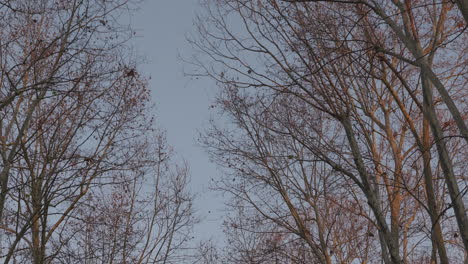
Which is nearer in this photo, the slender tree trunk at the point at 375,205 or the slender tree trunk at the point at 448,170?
the slender tree trunk at the point at 448,170

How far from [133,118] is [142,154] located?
34.9 inches

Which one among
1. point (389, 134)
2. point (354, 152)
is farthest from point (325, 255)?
point (354, 152)

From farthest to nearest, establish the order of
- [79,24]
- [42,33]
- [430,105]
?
[42,33]
[79,24]
[430,105]

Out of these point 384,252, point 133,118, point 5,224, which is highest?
point 133,118

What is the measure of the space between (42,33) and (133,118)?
7.77 ft

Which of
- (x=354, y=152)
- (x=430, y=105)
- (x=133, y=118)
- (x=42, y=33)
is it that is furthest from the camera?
Result: (x=133, y=118)

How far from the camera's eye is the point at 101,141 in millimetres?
8484

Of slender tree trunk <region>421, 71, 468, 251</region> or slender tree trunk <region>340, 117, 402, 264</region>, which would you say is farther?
slender tree trunk <region>340, 117, 402, 264</region>

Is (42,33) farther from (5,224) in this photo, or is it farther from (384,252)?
(384,252)

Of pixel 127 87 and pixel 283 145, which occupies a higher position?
pixel 127 87

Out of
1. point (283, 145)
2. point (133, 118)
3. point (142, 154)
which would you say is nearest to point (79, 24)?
point (133, 118)

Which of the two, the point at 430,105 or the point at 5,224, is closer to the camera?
the point at 430,105

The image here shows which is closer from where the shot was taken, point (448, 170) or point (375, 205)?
point (448, 170)

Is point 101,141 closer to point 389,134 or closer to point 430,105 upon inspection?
point 389,134
